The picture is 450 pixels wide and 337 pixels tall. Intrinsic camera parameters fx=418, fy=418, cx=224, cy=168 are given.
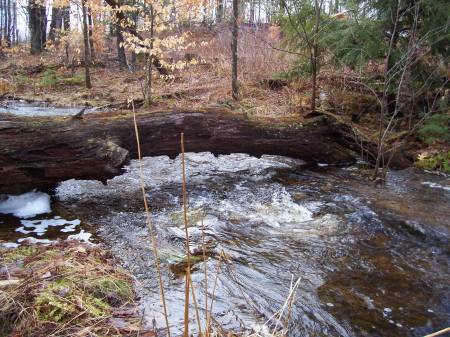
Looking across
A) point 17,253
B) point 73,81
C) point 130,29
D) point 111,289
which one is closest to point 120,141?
point 17,253

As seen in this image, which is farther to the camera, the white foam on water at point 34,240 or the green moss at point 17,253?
the white foam on water at point 34,240

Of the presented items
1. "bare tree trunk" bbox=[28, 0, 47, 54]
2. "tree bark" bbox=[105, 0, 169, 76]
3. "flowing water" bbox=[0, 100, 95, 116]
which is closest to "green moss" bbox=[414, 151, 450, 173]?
"tree bark" bbox=[105, 0, 169, 76]

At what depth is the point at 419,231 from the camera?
15.5 feet

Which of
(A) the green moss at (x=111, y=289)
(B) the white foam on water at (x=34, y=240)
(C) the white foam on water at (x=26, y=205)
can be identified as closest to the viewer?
(A) the green moss at (x=111, y=289)

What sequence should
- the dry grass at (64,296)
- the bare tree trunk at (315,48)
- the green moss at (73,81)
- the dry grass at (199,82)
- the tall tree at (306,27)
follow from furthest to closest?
1. the green moss at (73,81)
2. the dry grass at (199,82)
3. the tall tree at (306,27)
4. the bare tree trunk at (315,48)
5. the dry grass at (64,296)

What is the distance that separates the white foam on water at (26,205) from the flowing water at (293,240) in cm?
11

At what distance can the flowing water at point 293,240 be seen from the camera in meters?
3.21

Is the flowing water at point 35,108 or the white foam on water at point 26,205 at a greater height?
the flowing water at point 35,108

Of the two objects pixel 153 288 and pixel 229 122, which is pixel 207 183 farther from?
pixel 153 288

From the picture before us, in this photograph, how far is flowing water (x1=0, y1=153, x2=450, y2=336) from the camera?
3.21 metres

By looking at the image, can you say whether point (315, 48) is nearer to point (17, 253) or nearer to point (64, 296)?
point (17, 253)

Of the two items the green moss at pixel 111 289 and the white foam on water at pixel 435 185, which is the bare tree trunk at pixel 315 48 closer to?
the white foam on water at pixel 435 185

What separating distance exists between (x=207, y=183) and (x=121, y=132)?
157 centimetres

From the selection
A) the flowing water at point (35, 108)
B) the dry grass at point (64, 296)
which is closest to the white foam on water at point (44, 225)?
the dry grass at point (64, 296)
